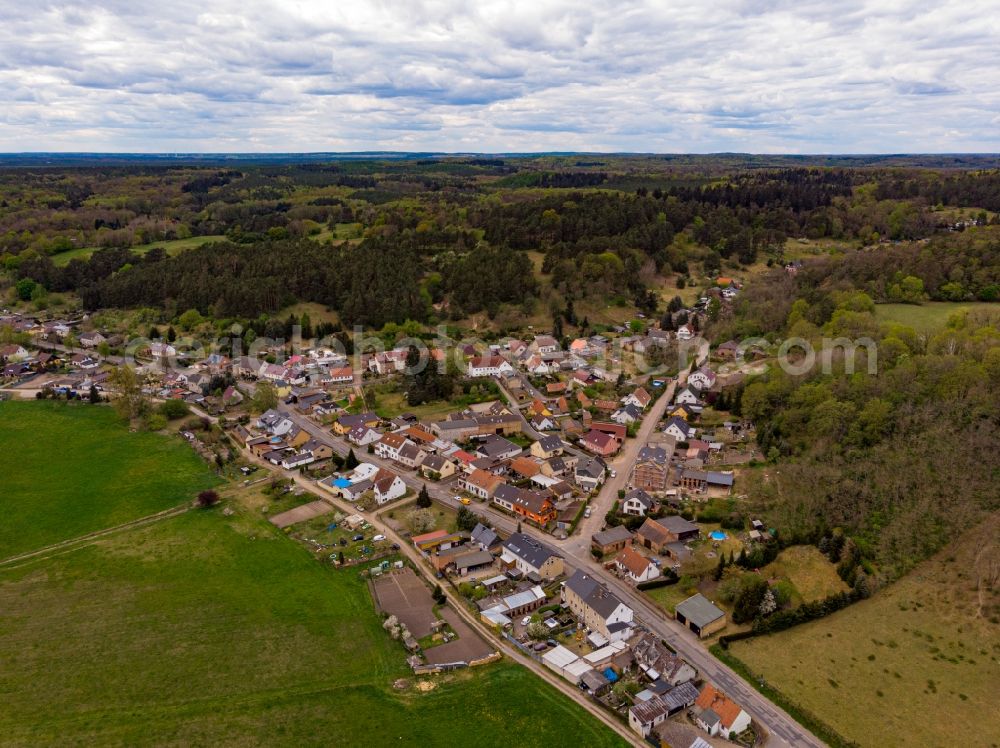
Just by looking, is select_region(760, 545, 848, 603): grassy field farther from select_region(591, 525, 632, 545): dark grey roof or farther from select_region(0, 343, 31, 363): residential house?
select_region(0, 343, 31, 363): residential house

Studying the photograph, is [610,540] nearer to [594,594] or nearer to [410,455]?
[594,594]

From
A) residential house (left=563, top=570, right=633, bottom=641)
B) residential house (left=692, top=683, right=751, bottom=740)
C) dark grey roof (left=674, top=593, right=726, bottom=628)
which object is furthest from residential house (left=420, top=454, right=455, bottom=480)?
residential house (left=692, top=683, right=751, bottom=740)

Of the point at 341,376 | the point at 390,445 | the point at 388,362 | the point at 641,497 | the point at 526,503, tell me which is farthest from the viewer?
the point at 388,362

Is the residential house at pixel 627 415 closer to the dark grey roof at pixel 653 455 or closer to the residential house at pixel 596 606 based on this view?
the dark grey roof at pixel 653 455

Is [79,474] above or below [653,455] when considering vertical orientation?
below

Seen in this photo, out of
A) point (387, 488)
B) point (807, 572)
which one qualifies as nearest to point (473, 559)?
point (387, 488)

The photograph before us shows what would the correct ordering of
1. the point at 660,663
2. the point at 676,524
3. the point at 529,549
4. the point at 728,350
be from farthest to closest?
the point at 728,350 < the point at 676,524 < the point at 529,549 < the point at 660,663

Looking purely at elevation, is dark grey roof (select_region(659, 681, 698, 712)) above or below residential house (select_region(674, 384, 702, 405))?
below

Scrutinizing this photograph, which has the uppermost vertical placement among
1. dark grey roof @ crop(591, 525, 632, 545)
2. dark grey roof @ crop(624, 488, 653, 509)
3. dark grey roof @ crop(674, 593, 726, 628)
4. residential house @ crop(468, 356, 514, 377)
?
residential house @ crop(468, 356, 514, 377)
